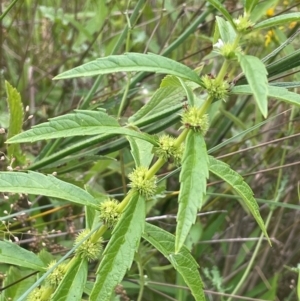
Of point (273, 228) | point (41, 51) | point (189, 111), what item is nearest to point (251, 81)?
point (189, 111)

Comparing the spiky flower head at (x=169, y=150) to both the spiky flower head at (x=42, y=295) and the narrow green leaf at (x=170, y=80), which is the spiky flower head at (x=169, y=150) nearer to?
the narrow green leaf at (x=170, y=80)

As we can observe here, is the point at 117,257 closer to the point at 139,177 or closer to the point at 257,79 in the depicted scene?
the point at 139,177

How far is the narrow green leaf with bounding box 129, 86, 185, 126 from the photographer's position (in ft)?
3.19

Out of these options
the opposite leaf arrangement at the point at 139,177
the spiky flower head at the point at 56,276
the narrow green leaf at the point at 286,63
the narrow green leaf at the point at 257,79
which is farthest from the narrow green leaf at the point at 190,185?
the narrow green leaf at the point at 286,63

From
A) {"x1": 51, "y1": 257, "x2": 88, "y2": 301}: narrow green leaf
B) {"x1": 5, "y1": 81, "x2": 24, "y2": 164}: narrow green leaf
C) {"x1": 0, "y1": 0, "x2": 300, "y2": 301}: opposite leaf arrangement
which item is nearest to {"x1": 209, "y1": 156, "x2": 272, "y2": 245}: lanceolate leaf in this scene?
{"x1": 0, "y1": 0, "x2": 300, "y2": 301}: opposite leaf arrangement

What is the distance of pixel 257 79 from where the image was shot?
2.00 feet

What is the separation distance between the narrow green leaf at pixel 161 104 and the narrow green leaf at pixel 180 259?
0.25 m

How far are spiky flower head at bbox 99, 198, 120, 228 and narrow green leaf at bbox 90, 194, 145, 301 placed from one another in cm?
5

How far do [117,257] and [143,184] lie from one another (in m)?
0.10

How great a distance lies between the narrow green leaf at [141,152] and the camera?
0.77m

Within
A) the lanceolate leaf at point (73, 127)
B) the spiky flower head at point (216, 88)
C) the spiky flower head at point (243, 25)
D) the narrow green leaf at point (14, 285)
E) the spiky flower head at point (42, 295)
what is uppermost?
the spiky flower head at point (243, 25)

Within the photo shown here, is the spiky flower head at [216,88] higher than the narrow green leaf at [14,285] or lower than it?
higher

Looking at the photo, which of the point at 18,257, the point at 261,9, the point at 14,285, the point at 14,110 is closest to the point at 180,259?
the point at 18,257

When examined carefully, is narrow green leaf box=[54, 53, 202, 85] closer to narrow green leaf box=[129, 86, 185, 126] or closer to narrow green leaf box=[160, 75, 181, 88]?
narrow green leaf box=[160, 75, 181, 88]
